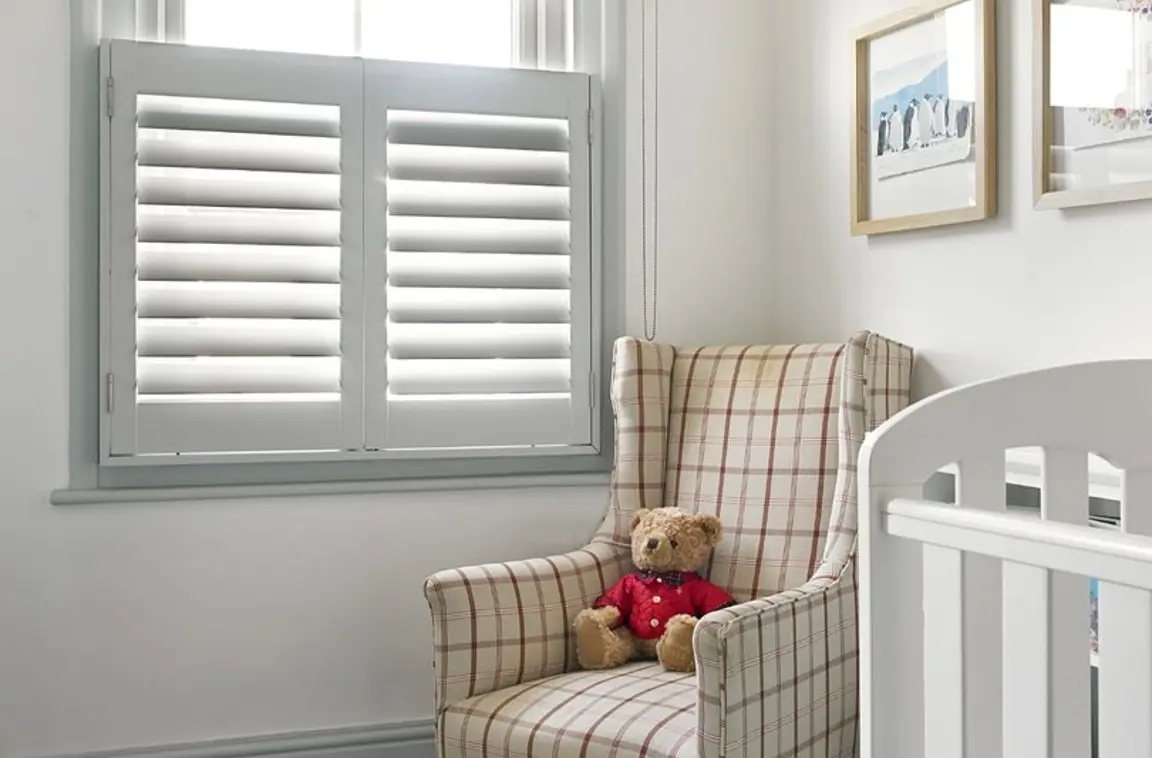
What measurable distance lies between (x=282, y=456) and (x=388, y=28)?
36.9 inches

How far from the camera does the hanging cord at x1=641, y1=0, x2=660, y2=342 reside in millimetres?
2688

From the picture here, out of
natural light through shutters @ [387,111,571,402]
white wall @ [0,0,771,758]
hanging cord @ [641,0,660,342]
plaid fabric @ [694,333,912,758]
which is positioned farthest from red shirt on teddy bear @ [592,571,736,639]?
hanging cord @ [641,0,660,342]

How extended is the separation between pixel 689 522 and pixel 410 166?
0.92 meters

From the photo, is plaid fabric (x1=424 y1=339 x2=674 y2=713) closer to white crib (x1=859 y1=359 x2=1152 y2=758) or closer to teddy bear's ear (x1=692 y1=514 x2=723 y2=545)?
teddy bear's ear (x1=692 y1=514 x2=723 y2=545)

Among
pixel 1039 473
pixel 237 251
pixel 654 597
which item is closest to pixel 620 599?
pixel 654 597

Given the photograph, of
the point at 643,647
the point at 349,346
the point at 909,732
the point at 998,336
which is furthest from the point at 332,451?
the point at 909,732

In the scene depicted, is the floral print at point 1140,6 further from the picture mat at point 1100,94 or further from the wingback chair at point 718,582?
the wingback chair at point 718,582

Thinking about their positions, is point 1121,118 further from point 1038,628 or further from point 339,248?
point 339,248

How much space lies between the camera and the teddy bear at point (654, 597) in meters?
2.16

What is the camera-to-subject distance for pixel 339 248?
244 cm

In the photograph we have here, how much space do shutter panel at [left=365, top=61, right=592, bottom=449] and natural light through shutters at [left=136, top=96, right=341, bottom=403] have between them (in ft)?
0.33

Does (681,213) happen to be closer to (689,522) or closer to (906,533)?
(689,522)

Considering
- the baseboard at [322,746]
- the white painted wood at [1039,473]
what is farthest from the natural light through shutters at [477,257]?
the white painted wood at [1039,473]

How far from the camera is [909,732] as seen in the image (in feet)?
3.87
